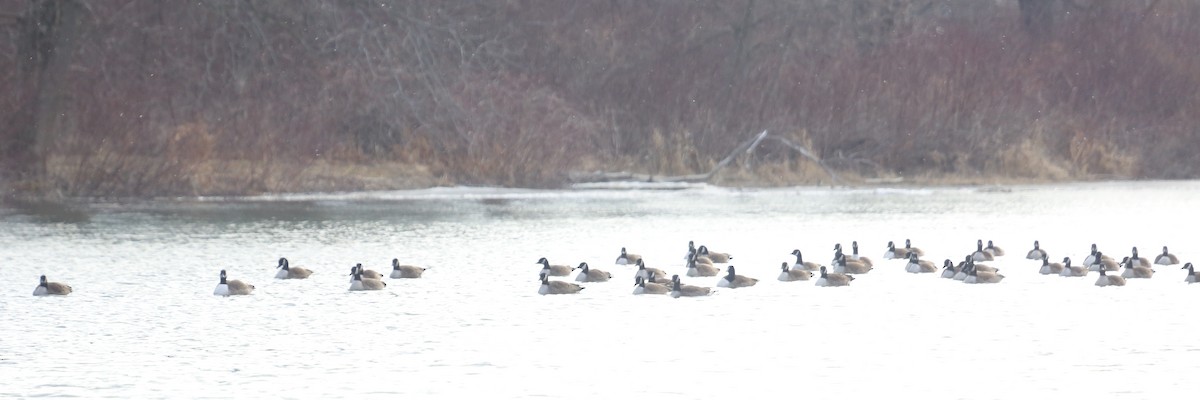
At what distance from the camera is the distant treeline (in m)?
25.6

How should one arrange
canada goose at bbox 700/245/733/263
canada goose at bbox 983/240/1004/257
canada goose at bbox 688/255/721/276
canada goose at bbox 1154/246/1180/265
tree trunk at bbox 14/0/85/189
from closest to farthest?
canada goose at bbox 688/255/721/276 < canada goose at bbox 1154/246/1180/265 < canada goose at bbox 700/245/733/263 < canada goose at bbox 983/240/1004/257 < tree trunk at bbox 14/0/85/189

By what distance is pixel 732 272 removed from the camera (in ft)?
46.9

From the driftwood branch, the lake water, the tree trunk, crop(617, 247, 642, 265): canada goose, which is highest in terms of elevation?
the tree trunk

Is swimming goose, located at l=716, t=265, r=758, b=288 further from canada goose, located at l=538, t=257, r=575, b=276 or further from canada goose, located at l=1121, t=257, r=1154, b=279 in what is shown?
canada goose, located at l=1121, t=257, r=1154, b=279

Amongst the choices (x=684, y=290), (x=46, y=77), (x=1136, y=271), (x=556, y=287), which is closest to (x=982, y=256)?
(x=1136, y=271)

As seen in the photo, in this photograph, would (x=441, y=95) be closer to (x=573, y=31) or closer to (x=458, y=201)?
(x=458, y=201)

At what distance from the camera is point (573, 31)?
3538 cm

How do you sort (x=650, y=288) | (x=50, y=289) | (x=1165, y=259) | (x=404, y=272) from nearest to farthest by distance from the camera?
(x=50, y=289), (x=650, y=288), (x=404, y=272), (x=1165, y=259)

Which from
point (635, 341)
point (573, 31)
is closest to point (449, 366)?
point (635, 341)

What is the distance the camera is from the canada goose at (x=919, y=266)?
15.5 meters

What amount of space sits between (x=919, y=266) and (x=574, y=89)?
62.7 feet

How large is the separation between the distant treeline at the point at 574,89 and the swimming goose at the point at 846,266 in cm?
1169

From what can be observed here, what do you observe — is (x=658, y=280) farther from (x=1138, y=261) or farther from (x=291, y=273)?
(x=1138, y=261)

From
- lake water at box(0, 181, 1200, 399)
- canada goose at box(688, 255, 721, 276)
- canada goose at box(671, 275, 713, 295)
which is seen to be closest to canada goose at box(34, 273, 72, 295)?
lake water at box(0, 181, 1200, 399)
